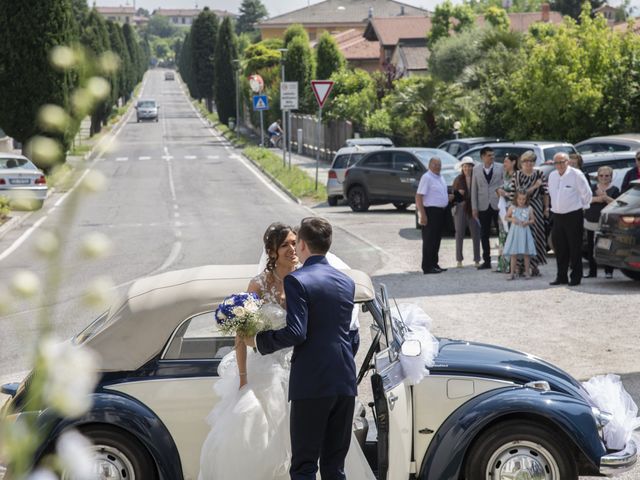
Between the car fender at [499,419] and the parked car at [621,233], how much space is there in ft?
27.2

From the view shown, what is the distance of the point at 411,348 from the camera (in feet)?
19.4

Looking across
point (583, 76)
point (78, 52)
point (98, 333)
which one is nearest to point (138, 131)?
point (583, 76)

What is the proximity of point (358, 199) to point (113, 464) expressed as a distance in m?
22.2

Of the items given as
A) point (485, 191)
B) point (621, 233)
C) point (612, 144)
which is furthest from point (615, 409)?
point (612, 144)

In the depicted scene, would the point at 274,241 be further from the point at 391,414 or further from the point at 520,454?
the point at 520,454

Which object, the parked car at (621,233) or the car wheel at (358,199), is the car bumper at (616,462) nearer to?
the parked car at (621,233)

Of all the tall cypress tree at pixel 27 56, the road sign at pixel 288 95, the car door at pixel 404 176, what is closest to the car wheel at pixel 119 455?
the car door at pixel 404 176

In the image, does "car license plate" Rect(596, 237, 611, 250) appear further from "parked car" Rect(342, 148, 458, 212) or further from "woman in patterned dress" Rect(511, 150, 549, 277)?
"parked car" Rect(342, 148, 458, 212)

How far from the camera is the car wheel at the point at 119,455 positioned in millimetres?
6066

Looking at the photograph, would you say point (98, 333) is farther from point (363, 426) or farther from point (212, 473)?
point (363, 426)

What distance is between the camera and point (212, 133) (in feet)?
261

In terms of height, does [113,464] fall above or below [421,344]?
below

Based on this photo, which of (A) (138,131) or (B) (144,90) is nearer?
(A) (138,131)

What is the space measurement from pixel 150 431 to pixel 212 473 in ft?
1.76
